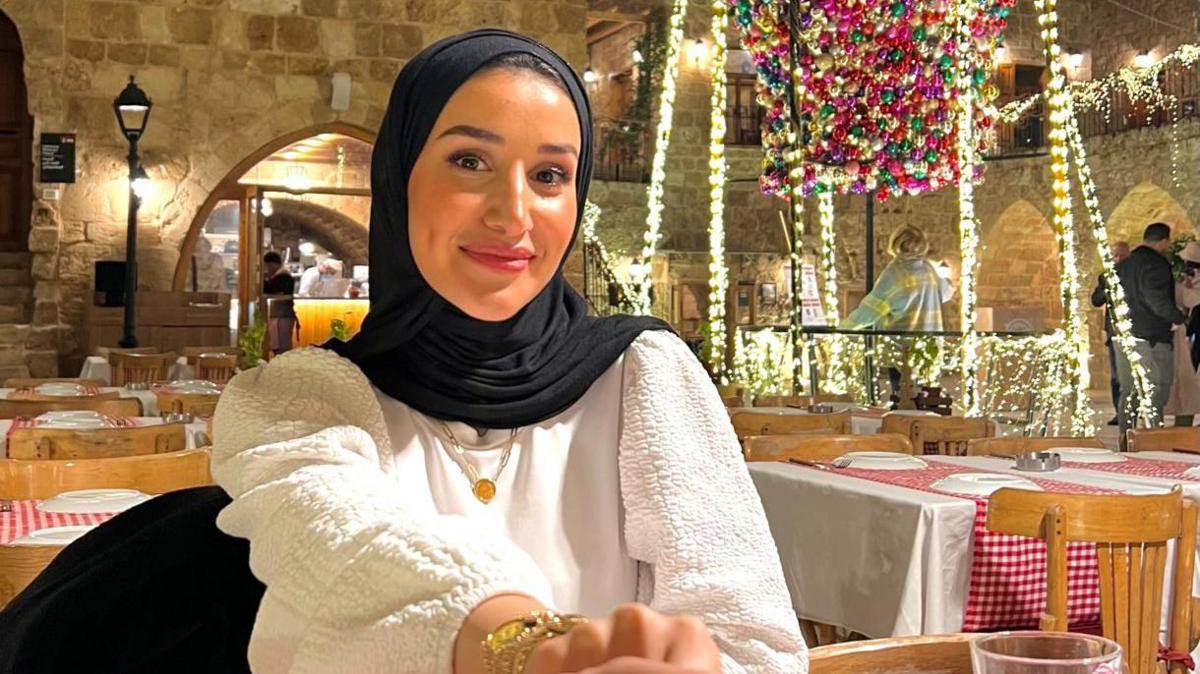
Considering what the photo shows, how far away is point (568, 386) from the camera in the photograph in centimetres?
108

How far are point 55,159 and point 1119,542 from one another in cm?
1043

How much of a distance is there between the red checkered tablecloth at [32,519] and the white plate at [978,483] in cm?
188

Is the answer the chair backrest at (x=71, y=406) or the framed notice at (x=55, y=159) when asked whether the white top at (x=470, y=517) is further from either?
the framed notice at (x=55, y=159)

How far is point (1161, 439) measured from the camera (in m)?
4.99

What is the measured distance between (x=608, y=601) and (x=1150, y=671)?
2051mm

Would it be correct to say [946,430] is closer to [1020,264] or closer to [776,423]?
[776,423]

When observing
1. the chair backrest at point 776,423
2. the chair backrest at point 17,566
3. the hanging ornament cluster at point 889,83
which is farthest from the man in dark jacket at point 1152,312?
the chair backrest at point 17,566

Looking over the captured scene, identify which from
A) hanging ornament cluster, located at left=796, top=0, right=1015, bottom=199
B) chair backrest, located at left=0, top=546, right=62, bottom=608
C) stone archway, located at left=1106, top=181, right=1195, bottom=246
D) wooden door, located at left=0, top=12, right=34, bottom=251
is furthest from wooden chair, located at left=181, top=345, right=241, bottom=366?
stone archway, located at left=1106, top=181, right=1195, bottom=246

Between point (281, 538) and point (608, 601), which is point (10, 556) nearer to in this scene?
point (608, 601)

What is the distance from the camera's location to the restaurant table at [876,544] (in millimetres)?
3172

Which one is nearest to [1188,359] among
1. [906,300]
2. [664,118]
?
[906,300]

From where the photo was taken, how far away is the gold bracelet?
566 millimetres

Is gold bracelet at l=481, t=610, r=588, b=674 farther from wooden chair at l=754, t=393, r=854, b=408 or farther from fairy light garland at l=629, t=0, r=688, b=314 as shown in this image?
fairy light garland at l=629, t=0, r=688, b=314

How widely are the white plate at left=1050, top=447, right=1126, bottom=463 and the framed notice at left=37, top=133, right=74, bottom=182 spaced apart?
30.5 feet
